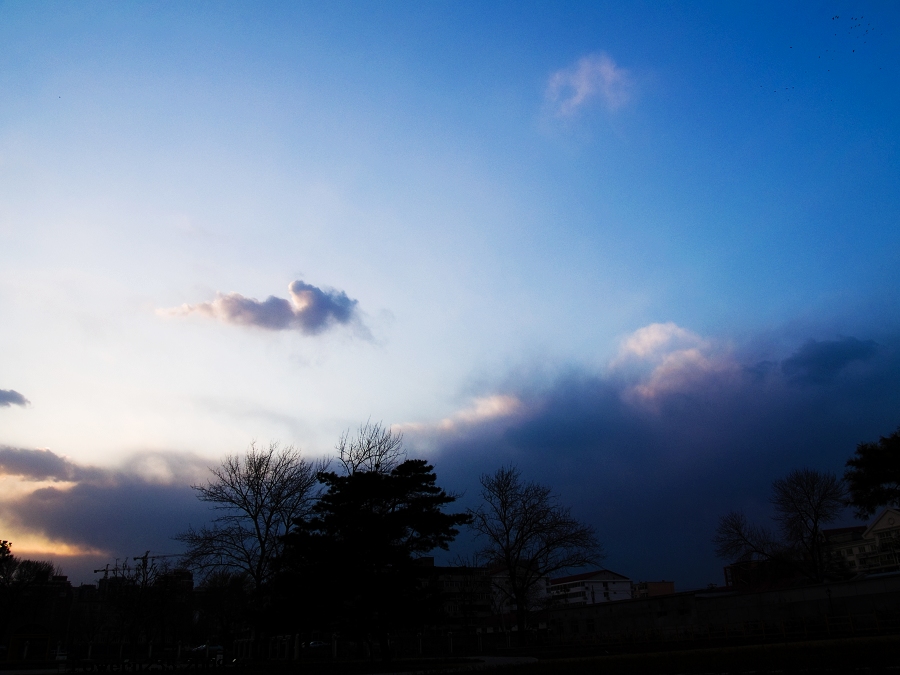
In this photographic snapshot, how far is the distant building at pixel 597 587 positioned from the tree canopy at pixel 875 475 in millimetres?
120283

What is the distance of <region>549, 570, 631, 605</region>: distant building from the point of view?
493 feet

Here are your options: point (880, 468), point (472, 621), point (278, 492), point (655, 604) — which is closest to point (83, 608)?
point (472, 621)

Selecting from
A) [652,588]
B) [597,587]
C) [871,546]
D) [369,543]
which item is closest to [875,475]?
[369,543]

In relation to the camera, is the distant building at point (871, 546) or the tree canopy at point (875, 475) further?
the distant building at point (871, 546)

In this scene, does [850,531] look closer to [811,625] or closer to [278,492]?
[811,625]

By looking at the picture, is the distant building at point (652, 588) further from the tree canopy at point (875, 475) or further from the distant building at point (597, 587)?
the tree canopy at point (875, 475)

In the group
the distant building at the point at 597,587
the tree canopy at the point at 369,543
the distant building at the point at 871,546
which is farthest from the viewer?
the distant building at the point at 597,587

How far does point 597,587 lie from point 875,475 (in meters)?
126

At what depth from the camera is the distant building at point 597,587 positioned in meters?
150

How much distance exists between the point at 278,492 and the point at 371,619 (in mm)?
16623

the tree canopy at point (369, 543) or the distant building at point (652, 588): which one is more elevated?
the tree canopy at point (369, 543)

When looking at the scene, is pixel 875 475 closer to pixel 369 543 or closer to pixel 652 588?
pixel 369 543

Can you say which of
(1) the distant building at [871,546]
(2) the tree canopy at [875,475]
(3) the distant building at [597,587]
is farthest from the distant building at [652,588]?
(2) the tree canopy at [875,475]

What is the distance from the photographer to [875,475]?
37094 mm
